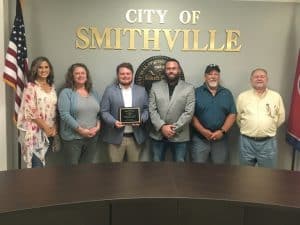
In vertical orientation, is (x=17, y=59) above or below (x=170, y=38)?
below

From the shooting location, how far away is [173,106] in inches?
148

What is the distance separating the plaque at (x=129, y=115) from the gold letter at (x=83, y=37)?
2.83 ft

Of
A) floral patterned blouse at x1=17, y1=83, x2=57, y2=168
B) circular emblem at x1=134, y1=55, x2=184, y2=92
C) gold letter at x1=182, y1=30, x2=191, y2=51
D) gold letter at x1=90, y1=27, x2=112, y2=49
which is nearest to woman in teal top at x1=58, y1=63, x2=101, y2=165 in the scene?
floral patterned blouse at x1=17, y1=83, x2=57, y2=168

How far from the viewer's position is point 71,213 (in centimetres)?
188

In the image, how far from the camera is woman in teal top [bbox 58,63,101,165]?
11.9 ft

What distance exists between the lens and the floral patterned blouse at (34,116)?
3.54 meters

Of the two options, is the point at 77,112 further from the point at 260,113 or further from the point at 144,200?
the point at 144,200

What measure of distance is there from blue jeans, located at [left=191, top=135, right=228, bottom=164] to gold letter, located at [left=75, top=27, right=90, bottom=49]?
1505 mm

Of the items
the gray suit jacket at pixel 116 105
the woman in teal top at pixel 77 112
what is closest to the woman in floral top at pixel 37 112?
the woman in teal top at pixel 77 112

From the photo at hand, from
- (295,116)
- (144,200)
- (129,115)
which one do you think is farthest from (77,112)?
(295,116)

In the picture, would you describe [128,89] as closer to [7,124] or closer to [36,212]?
[7,124]

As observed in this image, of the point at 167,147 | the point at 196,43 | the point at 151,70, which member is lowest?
the point at 167,147

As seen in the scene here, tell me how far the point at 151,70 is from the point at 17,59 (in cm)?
136

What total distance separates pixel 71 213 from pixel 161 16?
8.86 feet
